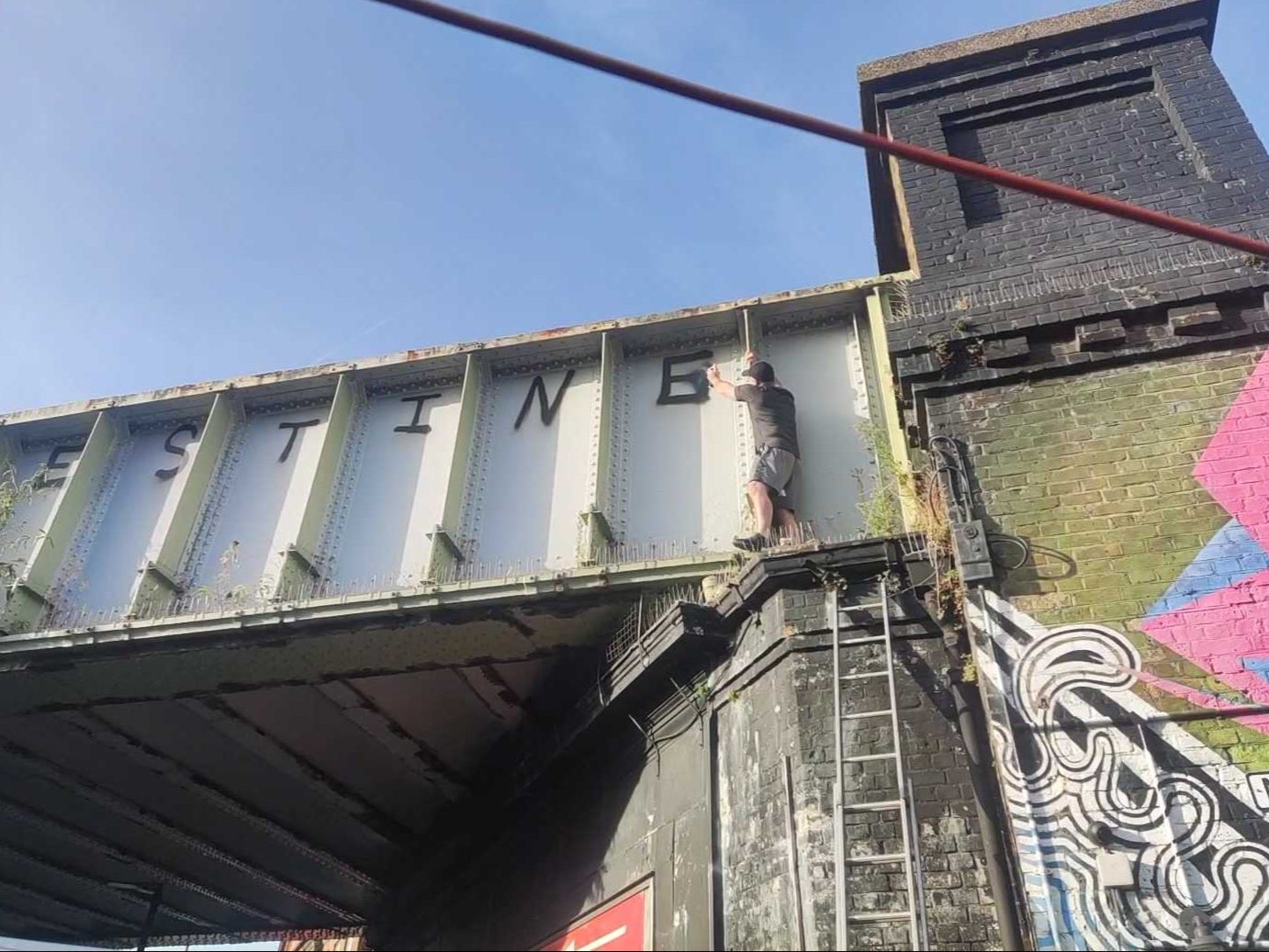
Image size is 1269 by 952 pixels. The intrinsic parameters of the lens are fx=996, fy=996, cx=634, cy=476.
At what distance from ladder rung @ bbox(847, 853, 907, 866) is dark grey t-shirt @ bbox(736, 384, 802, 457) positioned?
3585 mm

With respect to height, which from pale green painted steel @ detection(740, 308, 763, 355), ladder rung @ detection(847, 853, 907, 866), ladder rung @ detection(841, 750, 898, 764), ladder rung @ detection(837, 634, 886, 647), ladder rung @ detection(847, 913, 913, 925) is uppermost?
pale green painted steel @ detection(740, 308, 763, 355)

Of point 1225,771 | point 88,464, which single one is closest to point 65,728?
point 88,464

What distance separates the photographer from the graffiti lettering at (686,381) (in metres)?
9.36

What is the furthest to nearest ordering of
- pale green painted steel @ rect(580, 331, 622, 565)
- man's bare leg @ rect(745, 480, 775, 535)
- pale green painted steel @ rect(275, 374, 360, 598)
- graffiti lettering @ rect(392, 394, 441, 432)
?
graffiti lettering @ rect(392, 394, 441, 432), pale green painted steel @ rect(275, 374, 360, 598), pale green painted steel @ rect(580, 331, 622, 565), man's bare leg @ rect(745, 480, 775, 535)

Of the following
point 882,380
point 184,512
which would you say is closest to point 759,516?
point 882,380

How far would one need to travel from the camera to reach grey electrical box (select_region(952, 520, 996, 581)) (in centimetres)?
632

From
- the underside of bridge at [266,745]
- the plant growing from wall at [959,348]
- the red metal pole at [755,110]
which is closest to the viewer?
the red metal pole at [755,110]

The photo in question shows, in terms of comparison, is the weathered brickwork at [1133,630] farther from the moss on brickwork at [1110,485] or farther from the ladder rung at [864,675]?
the ladder rung at [864,675]

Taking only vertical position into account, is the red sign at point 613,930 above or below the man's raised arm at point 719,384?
below

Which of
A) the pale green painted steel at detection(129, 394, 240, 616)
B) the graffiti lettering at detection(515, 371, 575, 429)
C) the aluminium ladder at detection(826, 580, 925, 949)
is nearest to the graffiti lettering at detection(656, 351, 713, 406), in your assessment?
the graffiti lettering at detection(515, 371, 575, 429)

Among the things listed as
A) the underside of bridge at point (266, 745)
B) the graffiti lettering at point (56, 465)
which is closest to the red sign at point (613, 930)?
the underside of bridge at point (266, 745)

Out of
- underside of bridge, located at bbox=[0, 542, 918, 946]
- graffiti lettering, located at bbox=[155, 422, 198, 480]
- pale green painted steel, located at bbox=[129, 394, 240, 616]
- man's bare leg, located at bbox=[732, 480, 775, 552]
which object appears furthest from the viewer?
graffiti lettering, located at bbox=[155, 422, 198, 480]

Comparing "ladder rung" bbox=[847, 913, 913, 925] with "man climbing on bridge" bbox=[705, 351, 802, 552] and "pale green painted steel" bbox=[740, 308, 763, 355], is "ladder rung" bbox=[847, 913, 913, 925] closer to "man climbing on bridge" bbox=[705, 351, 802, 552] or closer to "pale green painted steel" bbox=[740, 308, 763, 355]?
"man climbing on bridge" bbox=[705, 351, 802, 552]

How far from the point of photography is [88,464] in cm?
1039
